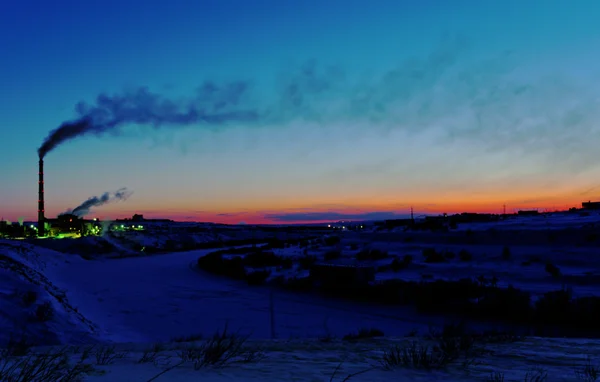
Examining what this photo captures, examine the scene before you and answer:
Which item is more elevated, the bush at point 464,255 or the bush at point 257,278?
the bush at point 464,255

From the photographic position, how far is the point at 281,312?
1742 centimetres

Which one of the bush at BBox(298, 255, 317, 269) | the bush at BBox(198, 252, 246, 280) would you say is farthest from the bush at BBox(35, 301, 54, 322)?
the bush at BBox(298, 255, 317, 269)

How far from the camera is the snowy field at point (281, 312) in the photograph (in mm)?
5129

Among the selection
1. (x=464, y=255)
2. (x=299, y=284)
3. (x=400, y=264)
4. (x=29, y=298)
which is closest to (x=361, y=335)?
(x=29, y=298)

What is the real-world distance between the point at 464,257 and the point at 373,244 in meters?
11.4

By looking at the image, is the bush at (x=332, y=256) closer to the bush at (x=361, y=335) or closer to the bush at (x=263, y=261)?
the bush at (x=263, y=261)

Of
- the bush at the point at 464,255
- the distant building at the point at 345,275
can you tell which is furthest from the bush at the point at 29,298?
the bush at the point at 464,255

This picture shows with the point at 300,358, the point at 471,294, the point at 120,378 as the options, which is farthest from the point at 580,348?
the point at 471,294

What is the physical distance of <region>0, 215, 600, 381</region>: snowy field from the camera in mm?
5129

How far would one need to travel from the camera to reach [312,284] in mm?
22422

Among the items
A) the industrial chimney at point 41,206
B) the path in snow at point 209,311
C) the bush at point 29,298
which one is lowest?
the path in snow at point 209,311

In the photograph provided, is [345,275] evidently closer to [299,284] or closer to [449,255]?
[299,284]

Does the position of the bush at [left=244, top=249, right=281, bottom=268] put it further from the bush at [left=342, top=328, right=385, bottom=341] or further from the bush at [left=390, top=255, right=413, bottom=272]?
the bush at [left=342, top=328, right=385, bottom=341]

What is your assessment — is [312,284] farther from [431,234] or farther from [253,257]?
[431,234]
